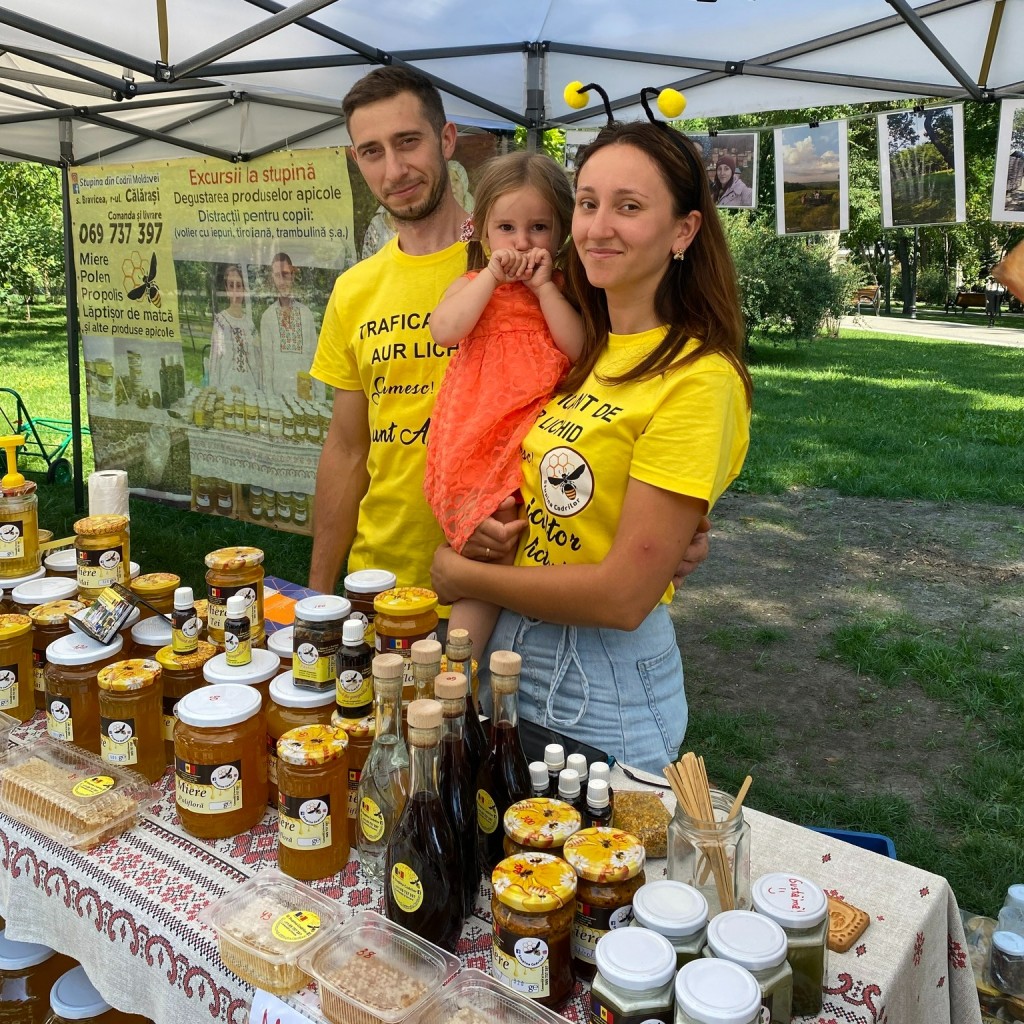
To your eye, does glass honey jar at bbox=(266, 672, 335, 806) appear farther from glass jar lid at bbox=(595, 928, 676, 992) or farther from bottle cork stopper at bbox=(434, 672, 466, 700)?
glass jar lid at bbox=(595, 928, 676, 992)

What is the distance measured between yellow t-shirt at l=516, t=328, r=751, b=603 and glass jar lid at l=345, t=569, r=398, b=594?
0.30 metres

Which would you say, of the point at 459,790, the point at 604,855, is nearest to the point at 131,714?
the point at 459,790

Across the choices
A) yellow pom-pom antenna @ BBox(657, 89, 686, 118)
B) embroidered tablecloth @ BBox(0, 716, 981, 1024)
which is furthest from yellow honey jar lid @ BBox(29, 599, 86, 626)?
yellow pom-pom antenna @ BBox(657, 89, 686, 118)

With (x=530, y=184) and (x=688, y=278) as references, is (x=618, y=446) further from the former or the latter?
(x=530, y=184)

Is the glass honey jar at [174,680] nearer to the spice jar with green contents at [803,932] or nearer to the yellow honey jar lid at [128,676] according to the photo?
the yellow honey jar lid at [128,676]

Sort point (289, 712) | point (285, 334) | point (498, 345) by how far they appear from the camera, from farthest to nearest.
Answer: point (285, 334) < point (498, 345) < point (289, 712)

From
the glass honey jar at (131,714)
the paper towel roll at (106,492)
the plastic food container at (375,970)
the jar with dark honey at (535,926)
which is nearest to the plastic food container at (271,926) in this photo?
the plastic food container at (375,970)

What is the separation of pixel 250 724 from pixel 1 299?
23.5 m

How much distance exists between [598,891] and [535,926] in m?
0.11

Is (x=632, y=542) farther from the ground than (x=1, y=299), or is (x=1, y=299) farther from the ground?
(x=1, y=299)

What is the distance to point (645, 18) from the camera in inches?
154

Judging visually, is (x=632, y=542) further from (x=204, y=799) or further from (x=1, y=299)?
(x=1, y=299)

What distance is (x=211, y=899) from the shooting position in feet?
4.65

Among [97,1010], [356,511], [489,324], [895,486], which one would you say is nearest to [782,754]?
[356,511]
